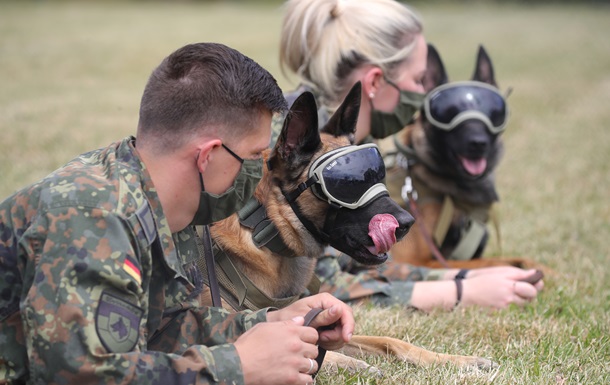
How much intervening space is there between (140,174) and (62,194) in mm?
283

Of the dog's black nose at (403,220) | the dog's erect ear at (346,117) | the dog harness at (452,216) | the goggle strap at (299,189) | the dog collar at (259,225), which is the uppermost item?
the dog's erect ear at (346,117)

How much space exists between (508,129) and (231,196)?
30.3 ft

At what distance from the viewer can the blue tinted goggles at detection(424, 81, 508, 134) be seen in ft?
16.5

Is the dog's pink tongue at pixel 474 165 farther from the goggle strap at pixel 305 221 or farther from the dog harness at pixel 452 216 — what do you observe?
the goggle strap at pixel 305 221

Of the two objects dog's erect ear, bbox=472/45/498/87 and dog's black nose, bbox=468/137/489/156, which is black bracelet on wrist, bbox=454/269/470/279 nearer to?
dog's black nose, bbox=468/137/489/156

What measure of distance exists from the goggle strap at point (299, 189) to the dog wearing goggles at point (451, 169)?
2.05 metres

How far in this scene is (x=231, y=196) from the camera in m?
2.64

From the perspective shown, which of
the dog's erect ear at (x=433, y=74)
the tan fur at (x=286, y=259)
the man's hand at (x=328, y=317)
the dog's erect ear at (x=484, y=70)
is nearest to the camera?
the man's hand at (x=328, y=317)

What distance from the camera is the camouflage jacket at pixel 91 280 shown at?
2123 mm

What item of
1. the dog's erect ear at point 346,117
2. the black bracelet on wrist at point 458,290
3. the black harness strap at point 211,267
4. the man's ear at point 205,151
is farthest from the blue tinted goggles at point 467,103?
the man's ear at point 205,151

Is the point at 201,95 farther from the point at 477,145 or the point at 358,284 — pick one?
the point at 477,145

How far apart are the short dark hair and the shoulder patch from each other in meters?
0.56

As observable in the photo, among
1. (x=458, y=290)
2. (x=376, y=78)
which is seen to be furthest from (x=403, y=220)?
(x=376, y=78)

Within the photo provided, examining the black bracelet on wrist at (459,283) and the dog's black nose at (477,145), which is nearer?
the black bracelet on wrist at (459,283)
